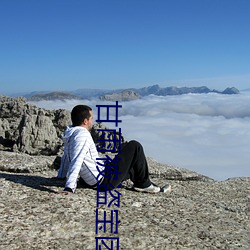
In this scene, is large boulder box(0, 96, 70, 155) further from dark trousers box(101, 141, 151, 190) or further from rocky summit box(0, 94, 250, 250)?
dark trousers box(101, 141, 151, 190)

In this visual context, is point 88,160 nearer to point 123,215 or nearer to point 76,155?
point 76,155

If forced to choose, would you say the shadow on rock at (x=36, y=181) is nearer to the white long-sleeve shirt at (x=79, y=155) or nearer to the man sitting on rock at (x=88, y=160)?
the man sitting on rock at (x=88, y=160)

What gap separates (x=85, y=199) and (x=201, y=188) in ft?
20.7

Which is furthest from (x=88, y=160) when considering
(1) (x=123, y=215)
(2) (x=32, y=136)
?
(2) (x=32, y=136)

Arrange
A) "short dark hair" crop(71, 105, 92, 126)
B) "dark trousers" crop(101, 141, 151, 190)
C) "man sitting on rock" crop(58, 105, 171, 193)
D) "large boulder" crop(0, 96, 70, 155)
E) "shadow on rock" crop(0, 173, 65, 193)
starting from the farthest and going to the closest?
1. "large boulder" crop(0, 96, 70, 155)
2. "shadow on rock" crop(0, 173, 65, 193)
3. "dark trousers" crop(101, 141, 151, 190)
4. "short dark hair" crop(71, 105, 92, 126)
5. "man sitting on rock" crop(58, 105, 171, 193)

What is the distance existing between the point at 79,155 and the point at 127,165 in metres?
1.64

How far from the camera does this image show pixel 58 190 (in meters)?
11.3

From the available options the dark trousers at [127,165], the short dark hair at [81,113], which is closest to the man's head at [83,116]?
the short dark hair at [81,113]

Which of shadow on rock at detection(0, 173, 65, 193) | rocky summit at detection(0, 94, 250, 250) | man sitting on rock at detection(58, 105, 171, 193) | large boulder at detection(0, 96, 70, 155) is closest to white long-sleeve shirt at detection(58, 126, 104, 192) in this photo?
man sitting on rock at detection(58, 105, 171, 193)

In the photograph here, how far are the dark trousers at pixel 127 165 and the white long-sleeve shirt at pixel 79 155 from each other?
0.35m

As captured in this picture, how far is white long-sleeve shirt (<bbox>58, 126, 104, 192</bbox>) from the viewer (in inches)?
403

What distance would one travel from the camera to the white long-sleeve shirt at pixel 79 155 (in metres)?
10.2

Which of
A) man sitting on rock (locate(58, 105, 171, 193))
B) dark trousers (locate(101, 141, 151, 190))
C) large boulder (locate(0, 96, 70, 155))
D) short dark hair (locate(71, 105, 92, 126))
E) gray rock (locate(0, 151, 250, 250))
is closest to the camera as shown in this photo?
gray rock (locate(0, 151, 250, 250))

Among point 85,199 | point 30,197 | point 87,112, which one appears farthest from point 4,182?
point 87,112
